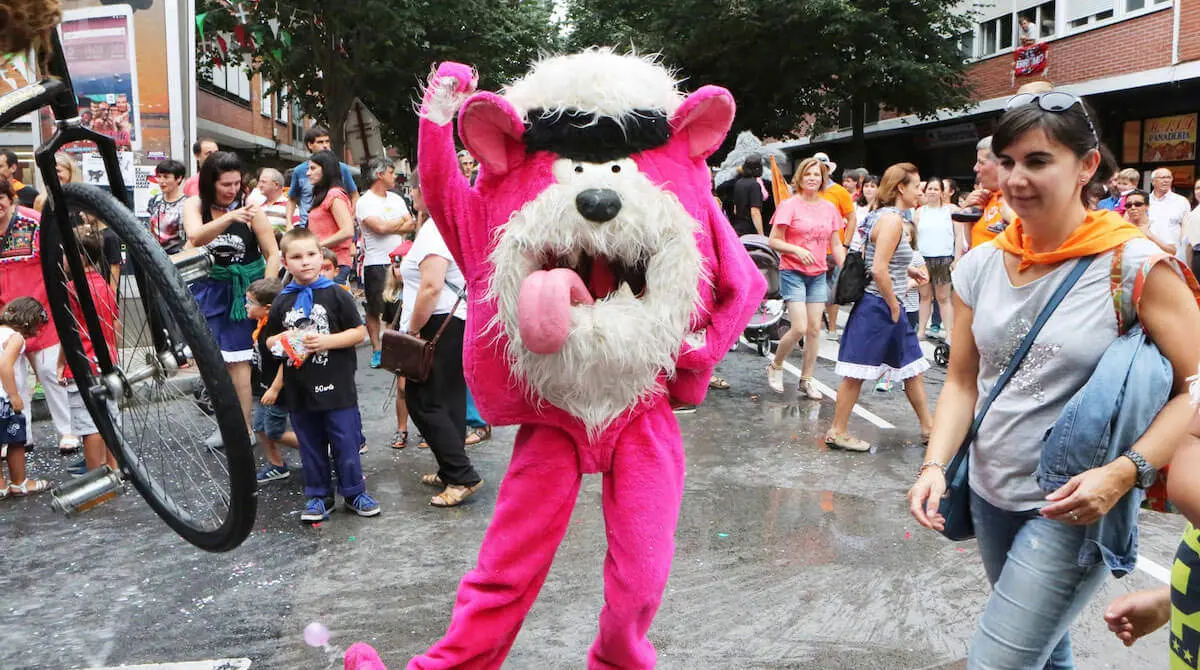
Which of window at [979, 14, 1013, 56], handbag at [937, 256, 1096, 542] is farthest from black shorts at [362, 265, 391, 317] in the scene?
window at [979, 14, 1013, 56]

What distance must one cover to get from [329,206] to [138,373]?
4.91m

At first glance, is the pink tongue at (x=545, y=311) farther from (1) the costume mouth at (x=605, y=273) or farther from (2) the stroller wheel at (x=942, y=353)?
(2) the stroller wheel at (x=942, y=353)

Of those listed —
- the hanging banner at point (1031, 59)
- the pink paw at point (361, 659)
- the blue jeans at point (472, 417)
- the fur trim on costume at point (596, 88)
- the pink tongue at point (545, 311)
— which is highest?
the hanging banner at point (1031, 59)

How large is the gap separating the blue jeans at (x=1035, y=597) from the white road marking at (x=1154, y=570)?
2.19 meters

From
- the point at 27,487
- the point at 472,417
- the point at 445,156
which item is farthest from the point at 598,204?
the point at 27,487

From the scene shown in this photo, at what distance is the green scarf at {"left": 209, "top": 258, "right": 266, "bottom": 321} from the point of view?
597 centimetres

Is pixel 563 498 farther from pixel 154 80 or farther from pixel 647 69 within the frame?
pixel 154 80

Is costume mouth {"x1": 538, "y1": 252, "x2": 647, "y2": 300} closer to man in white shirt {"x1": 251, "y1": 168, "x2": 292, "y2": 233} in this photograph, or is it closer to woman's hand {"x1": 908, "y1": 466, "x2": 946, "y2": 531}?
woman's hand {"x1": 908, "y1": 466, "x2": 946, "y2": 531}

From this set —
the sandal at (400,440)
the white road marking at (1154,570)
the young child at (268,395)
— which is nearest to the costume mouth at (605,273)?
the white road marking at (1154,570)

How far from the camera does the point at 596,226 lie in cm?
259

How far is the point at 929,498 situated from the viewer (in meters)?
2.61

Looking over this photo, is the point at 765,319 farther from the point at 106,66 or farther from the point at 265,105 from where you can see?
the point at 265,105

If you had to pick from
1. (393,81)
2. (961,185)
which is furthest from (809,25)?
(393,81)

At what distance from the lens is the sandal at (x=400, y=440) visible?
6535mm
